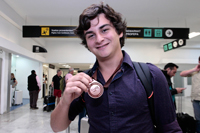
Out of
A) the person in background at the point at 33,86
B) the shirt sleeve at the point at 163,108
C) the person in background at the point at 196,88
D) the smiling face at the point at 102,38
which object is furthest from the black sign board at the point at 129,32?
the shirt sleeve at the point at 163,108

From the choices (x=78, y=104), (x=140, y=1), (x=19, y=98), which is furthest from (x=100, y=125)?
(x=19, y=98)

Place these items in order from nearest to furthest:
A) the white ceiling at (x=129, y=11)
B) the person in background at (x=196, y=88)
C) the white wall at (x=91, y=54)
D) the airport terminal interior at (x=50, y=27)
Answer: the person in background at (x=196, y=88) → the airport terminal interior at (x=50, y=27) → the white ceiling at (x=129, y=11) → the white wall at (x=91, y=54)

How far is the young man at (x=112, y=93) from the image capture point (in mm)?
918

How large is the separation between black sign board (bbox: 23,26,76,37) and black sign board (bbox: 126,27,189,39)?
8.46 feet

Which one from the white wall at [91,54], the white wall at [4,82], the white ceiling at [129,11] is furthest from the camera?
the white wall at [91,54]

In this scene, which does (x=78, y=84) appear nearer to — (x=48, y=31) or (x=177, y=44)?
(x=48, y=31)

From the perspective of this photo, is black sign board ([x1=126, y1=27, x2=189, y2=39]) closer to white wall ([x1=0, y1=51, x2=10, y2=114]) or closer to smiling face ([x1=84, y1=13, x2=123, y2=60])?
smiling face ([x1=84, y1=13, x2=123, y2=60])

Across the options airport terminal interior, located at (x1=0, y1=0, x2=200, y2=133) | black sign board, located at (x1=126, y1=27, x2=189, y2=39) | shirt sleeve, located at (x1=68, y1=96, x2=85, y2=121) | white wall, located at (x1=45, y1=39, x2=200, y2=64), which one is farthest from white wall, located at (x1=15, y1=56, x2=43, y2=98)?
shirt sleeve, located at (x1=68, y1=96, x2=85, y2=121)

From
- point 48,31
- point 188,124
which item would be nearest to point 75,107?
point 188,124

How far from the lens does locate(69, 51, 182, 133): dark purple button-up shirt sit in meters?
0.91

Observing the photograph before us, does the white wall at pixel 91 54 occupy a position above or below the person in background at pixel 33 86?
above

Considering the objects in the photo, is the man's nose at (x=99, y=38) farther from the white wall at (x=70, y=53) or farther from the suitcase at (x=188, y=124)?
the white wall at (x=70, y=53)

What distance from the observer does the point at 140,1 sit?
6.05 m

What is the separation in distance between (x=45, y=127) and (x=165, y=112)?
499 cm
